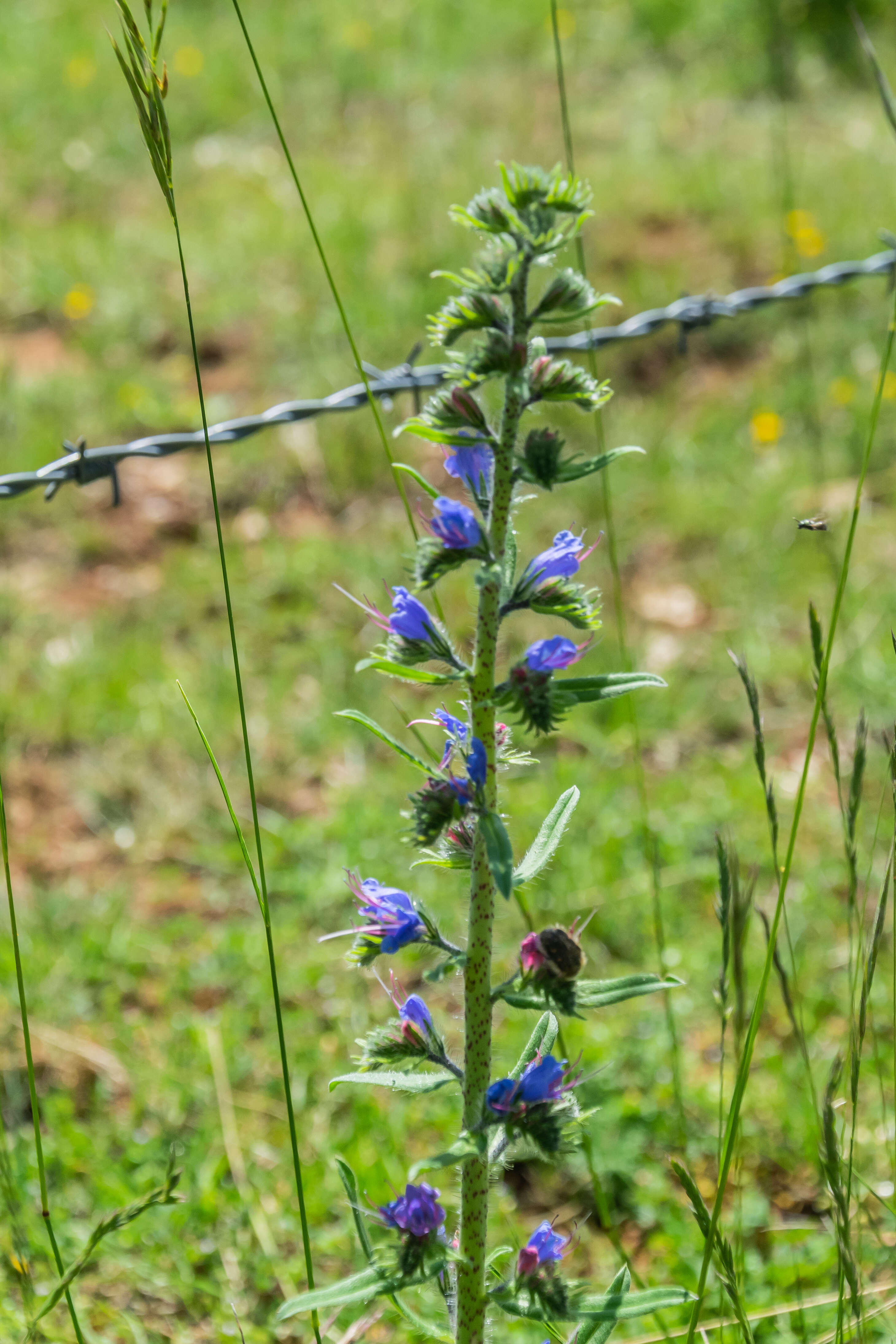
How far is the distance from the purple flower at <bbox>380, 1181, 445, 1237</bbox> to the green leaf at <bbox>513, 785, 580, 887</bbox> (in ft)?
0.98

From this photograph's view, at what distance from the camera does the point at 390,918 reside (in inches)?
46.9

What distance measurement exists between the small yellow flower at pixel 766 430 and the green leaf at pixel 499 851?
12.1ft

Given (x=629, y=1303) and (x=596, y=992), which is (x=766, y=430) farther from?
(x=629, y=1303)

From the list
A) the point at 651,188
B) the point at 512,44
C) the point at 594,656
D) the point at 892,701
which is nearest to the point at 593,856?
the point at 594,656

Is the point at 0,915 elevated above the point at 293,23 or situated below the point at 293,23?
below

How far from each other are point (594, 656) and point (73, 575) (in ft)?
5.94

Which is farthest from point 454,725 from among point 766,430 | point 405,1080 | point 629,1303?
point 766,430

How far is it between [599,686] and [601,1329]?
26.4 inches

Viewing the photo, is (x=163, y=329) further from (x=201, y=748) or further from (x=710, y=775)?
(x=710, y=775)

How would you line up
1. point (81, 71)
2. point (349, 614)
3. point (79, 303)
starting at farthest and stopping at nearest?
point (81, 71) → point (79, 303) → point (349, 614)

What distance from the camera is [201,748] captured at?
3.35 m

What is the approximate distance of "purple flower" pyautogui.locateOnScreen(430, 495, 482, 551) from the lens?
1.09 metres

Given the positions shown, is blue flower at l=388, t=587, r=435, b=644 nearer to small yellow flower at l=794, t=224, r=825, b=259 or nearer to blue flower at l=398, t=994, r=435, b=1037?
blue flower at l=398, t=994, r=435, b=1037

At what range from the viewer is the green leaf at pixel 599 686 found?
112 centimetres
